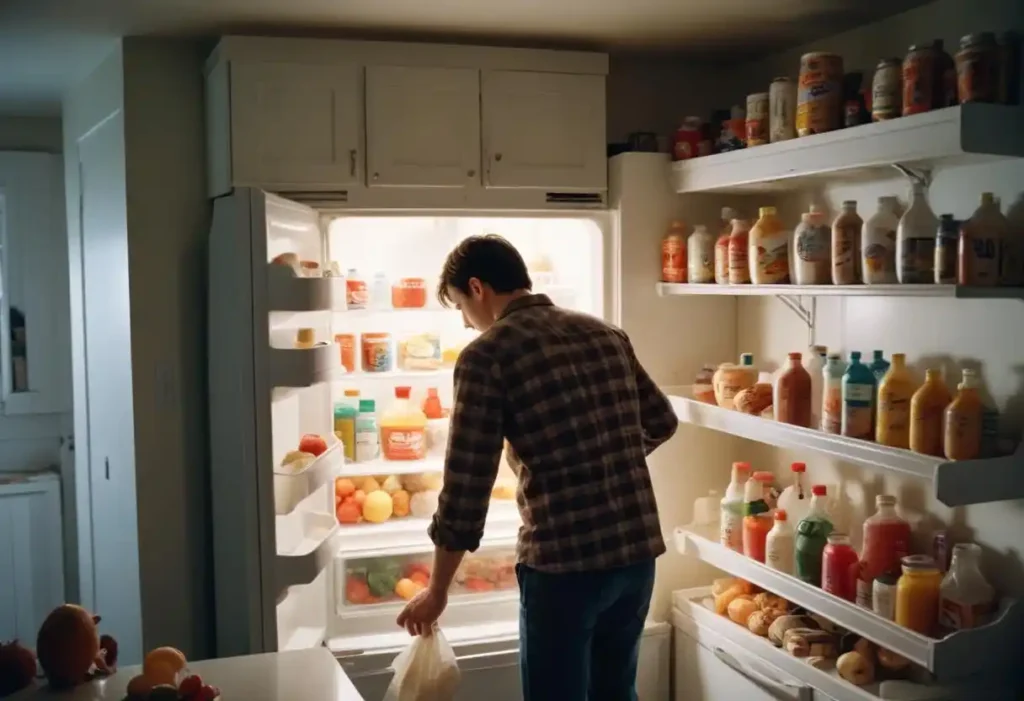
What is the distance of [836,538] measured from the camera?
2.39 meters

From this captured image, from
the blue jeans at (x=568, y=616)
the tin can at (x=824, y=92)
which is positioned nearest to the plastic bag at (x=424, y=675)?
the blue jeans at (x=568, y=616)

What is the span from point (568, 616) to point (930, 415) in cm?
83

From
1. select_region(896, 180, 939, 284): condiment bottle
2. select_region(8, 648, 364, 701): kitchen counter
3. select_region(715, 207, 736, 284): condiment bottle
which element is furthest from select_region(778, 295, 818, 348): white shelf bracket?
select_region(8, 648, 364, 701): kitchen counter

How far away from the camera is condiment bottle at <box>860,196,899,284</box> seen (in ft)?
7.04

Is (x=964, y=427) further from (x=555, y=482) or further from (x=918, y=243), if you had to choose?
(x=555, y=482)

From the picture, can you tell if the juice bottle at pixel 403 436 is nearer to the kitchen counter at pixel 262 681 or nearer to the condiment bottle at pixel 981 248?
the kitchen counter at pixel 262 681

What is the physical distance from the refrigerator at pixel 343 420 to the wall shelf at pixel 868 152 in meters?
0.38

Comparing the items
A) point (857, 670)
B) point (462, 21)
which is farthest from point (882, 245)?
point (462, 21)

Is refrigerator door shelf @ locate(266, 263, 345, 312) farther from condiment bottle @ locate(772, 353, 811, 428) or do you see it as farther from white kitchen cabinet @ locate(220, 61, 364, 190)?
condiment bottle @ locate(772, 353, 811, 428)

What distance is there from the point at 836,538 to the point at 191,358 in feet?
5.79

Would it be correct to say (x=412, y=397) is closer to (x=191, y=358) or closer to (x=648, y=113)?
(x=191, y=358)

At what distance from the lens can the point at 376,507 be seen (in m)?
3.06

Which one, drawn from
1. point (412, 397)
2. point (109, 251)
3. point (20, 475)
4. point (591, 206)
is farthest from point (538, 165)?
point (20, 475)

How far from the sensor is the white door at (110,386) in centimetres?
289
